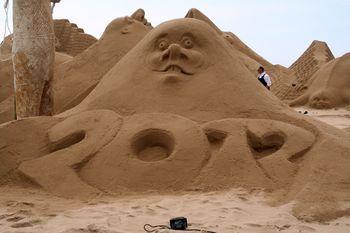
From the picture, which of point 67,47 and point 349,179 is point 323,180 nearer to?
point 349,179

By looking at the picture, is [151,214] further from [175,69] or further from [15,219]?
[175,69]

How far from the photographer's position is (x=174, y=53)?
4.71 metres

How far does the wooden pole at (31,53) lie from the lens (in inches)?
237

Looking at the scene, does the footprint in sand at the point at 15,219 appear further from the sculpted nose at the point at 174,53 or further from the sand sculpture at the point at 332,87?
the sand sculpture at the point at 332,87

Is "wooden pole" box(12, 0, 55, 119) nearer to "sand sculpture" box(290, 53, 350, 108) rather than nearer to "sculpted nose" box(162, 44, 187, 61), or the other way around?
"sculpted nose" box(162, 44, 187, 61)

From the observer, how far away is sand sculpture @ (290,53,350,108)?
1073cm

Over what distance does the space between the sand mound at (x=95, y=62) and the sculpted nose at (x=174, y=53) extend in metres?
2.41

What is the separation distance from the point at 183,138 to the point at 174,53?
38.1 inches

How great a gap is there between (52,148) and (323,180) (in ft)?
7.13

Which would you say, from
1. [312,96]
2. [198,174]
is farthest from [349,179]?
[312,96]

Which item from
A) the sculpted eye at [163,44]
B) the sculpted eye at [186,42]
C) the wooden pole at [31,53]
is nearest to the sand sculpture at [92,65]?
the wooden pole at [31,53]

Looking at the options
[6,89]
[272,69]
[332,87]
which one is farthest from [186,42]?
[272,69]

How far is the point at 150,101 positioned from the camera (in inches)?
181

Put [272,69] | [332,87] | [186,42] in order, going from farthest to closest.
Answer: [272,69] < [332,87] < [186,42]
